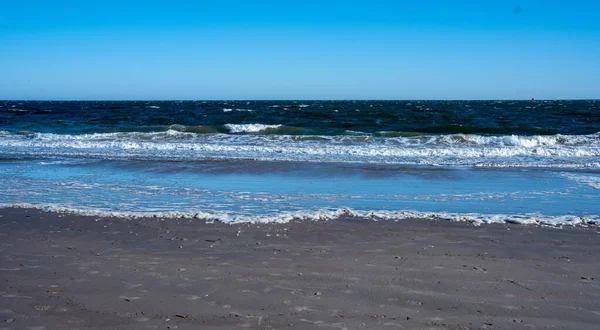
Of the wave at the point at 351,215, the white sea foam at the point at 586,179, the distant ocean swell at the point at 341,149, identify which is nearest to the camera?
the wave at the point at 351,215

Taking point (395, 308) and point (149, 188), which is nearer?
point (395, 308)

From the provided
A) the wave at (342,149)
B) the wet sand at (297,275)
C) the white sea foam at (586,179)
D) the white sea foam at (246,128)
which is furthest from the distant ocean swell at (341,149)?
the wet sand at (297,275)

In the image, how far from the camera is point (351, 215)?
7.78 metres

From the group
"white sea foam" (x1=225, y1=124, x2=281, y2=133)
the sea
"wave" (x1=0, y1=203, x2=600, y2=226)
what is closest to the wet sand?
"wave" (x1=0, y1=203, x2=600, y2=226)

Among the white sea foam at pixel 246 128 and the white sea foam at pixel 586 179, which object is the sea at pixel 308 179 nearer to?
the white sea foam at pixel 586 179

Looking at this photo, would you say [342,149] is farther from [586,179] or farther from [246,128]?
[246,128]

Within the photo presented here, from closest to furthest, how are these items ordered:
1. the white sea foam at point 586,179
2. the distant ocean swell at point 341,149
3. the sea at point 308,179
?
the sea at point 308,179 → the white sea foam at point 586,179 → the distant ocean swell at point 341,149

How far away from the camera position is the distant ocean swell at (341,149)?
16.1m

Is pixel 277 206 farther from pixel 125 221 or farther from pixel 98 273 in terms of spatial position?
pixel 98 273

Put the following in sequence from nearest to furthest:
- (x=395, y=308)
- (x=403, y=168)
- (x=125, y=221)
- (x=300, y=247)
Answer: (x=395, y=308)
(x=300, y=247)
(x=125, y=221)
(x=403, y=168)

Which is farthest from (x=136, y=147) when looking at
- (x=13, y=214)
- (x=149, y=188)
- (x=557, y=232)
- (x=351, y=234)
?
(x=557, y=232)

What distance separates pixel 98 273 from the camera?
508 centimetres

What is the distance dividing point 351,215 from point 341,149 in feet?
38.1

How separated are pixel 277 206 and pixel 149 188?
348cm
